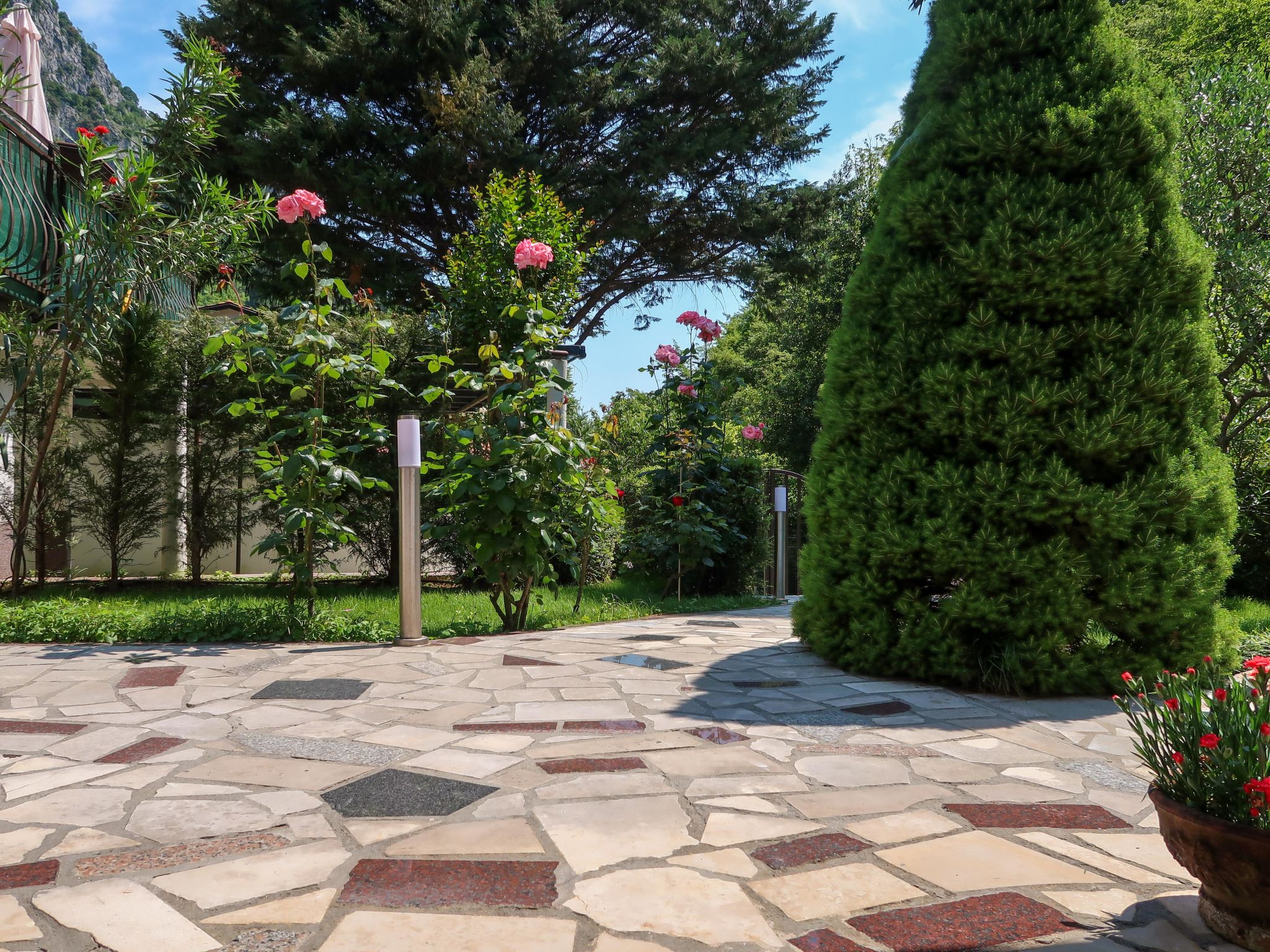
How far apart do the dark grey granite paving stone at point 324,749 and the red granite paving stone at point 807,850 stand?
1443 millimetres

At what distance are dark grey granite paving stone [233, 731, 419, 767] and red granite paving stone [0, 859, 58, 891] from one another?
98 cm

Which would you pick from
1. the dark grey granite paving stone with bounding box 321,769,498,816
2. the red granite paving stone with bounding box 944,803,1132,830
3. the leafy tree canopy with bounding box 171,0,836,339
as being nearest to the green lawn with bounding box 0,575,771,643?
the dark grey granite paving stone with bounding box 321,769,498,816

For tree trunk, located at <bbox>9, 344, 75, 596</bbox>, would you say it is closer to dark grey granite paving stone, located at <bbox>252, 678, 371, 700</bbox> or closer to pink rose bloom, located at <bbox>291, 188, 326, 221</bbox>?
pink rose bloom, located at <bbox>291, 188, 326, 221</bbox>

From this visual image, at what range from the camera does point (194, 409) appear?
26.5 ft

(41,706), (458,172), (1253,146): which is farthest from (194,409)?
(1253,146)

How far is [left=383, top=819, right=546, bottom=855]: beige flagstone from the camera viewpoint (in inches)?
89.2

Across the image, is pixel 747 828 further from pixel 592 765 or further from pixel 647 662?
pixel 647 662

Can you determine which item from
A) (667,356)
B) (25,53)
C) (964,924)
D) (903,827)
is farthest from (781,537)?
(25,53)

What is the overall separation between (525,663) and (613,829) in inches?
101

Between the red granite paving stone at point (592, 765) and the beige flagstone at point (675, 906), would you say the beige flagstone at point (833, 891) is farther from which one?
the red granite paving stone at point (592, 765)

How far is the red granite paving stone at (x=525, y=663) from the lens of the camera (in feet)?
15.9

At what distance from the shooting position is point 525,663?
4934mm

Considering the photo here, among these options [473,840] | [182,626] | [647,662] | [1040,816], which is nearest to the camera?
[473,840]

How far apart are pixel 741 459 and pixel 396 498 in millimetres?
3655
